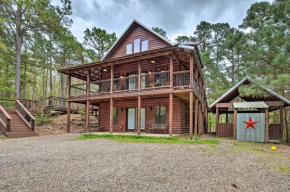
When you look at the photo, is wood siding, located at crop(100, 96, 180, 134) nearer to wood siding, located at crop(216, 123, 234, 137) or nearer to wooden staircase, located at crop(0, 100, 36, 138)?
wood siding, located at crop(216, 123, 234, 137)

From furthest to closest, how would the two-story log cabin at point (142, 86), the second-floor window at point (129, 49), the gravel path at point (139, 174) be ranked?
1. the second-floor window at point (129, 49)
2. the two-story log cabin at point (142, 86)
3. the gravel path at point (139, 174)

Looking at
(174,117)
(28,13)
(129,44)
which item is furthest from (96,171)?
(28,13)

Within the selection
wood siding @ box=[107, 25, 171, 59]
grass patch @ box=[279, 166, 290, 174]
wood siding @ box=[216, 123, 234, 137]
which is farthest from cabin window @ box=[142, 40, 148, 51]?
grass patch @ box=[279, 166, 290, 174]

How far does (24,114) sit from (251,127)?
16629 mm

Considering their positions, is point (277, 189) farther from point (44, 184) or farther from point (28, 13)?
point (28, 13)

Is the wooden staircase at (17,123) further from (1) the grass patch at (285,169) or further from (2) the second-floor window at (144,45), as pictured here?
(1) the grass patch at (285,169)

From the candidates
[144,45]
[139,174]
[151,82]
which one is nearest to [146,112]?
[151,82]

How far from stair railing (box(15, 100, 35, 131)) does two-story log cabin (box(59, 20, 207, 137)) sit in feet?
9.12

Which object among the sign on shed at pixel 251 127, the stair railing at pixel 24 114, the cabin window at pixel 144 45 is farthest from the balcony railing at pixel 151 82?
the stair railing at pixel 24 114

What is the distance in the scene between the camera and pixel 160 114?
45.3 feet

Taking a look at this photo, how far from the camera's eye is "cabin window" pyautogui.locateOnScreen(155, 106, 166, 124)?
13.6m

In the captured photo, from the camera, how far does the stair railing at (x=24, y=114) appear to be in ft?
41.4

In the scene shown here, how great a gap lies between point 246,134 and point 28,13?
21.4 metres

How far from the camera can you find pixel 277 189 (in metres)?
3.34
